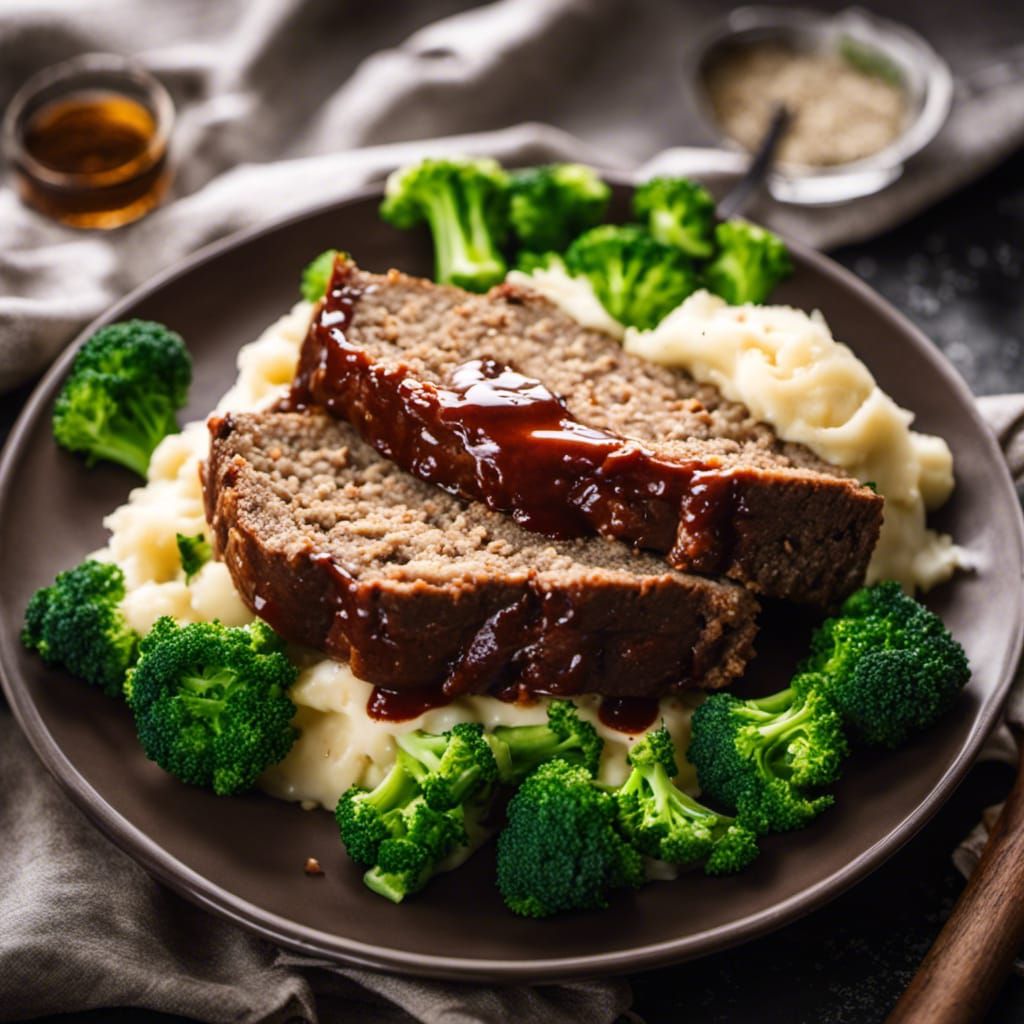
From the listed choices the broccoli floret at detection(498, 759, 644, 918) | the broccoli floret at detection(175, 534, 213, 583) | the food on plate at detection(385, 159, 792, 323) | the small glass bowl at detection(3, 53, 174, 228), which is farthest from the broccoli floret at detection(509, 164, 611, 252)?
the broccoli floret at detection(498, 759, 644, 918)

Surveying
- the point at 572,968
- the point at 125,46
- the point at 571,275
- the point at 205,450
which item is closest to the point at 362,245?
the point at 571,275

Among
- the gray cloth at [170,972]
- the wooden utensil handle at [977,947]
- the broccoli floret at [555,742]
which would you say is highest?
the broccoli floret at [555,742]

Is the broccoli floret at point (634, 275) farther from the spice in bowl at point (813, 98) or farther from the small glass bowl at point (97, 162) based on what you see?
the small glass bowl at point (97, 162)

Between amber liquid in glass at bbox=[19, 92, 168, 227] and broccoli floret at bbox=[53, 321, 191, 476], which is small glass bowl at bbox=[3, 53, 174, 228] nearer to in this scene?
amber liquid in glass at bbox=[19, 92, 168, 227]

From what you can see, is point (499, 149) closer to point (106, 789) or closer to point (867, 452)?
point (867, 452)

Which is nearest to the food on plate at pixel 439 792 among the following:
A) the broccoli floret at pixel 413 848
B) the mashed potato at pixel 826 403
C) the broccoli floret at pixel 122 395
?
the broccoli floret at pixel 413 848

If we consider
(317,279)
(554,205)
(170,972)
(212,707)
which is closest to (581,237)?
(554,205)

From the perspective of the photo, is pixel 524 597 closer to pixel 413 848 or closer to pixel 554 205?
pixel 413 848
